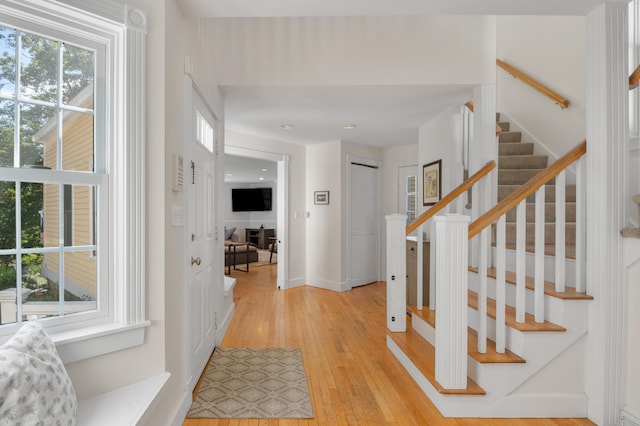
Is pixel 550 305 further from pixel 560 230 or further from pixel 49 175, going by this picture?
pixel 49 175

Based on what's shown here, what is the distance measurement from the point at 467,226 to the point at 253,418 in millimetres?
1697

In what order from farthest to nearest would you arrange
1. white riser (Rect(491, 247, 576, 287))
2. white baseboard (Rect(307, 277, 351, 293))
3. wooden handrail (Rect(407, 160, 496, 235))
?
white baseboard (Rect(307, 277, 351, 293)), wooden handrail (Rect(407, 160, 496, 235)), white riser (Rect(491, 247, 576, 287))

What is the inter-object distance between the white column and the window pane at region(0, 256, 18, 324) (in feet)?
9.48

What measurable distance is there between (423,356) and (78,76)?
2.67 meters

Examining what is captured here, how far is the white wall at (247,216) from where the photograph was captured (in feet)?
39.9

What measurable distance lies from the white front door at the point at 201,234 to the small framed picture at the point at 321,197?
2.71m

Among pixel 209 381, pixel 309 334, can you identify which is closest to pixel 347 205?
pixel 309 334

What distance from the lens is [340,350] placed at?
298 centimetres

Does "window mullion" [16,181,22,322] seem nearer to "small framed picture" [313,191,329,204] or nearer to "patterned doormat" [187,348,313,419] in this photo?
"patterned doormat" [187,348,313,419]

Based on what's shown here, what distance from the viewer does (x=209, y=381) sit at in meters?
2.42

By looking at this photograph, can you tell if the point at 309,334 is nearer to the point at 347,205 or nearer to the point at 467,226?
the point at 467,226

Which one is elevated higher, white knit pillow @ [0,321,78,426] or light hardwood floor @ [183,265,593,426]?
white knit pillow @ [0,321,78,426]

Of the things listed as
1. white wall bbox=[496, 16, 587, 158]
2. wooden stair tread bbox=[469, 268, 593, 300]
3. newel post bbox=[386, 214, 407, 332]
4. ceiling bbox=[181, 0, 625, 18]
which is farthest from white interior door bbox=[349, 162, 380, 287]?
ceiling bbox=[181, 0, 625, 18]

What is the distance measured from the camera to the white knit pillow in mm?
1064
